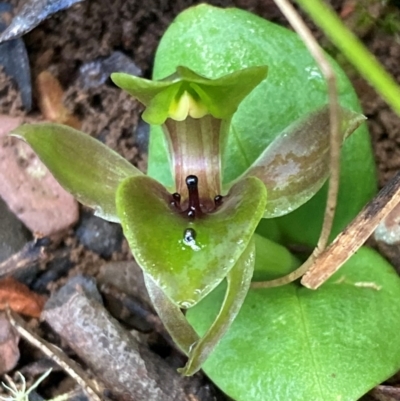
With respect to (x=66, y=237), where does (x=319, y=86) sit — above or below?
above

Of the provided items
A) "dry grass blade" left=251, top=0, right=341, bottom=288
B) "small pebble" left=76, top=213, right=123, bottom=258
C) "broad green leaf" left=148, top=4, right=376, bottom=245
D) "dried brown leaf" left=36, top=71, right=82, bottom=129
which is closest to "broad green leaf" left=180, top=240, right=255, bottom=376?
"dry grass blade" left=251, top=0, right=341, bottom=288

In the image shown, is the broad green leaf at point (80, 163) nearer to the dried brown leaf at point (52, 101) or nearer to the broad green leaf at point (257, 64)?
the broad green leaf at point (257, 64)

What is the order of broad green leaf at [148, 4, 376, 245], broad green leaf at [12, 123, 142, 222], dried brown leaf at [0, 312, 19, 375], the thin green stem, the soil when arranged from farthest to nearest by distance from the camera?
the soil < dried brown leaf at [0, 312, 19, 375] < broad green leaf at [148, 4, 376, 245] < broad green leaf at [12, 123, 142, 222] < the thin green stem

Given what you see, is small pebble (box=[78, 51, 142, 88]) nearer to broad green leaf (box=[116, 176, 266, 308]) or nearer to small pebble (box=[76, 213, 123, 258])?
small pebble (box=[76, 213, 123, 258])

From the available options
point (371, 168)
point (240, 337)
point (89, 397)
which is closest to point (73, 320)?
point (89, 397)

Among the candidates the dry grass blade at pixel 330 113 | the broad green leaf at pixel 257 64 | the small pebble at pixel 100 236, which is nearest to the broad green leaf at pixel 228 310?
the dry grass blade at pixel 330 113

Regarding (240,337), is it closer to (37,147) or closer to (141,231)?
(141,231)
